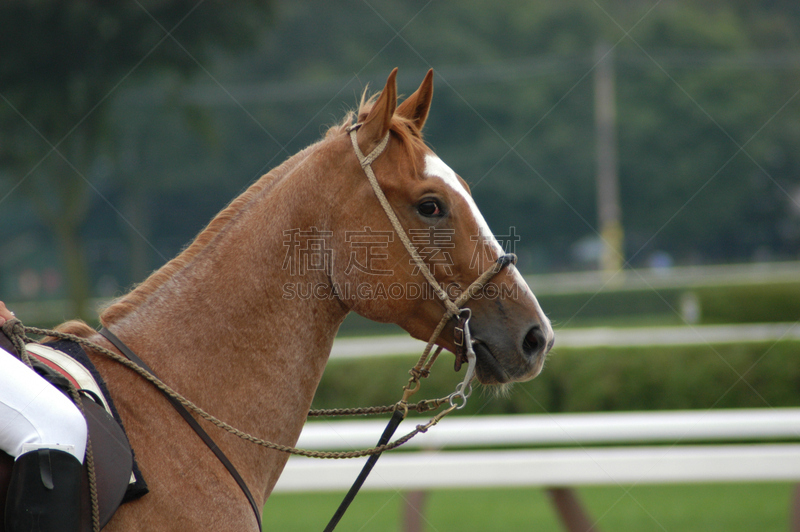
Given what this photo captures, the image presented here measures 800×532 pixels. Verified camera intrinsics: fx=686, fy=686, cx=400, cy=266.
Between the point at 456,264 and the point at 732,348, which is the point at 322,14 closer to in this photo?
the point at 732,348

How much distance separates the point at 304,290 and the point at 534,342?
790 mm

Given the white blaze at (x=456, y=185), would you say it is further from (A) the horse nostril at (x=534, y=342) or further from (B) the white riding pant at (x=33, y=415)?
(B) the white riding pant at (x=33, y=415)

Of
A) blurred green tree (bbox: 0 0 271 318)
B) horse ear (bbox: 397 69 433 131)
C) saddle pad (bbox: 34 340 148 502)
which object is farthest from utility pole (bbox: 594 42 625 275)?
saddle pad (bbox: 34 340 148 502)

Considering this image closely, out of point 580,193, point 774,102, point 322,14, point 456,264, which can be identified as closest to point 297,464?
point 456,264

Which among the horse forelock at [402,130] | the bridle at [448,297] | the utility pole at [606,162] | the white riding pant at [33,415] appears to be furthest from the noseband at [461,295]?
the utility pole at [606,162]

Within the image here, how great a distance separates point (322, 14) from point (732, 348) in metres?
28.4

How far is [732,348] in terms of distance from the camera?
7.43 metres

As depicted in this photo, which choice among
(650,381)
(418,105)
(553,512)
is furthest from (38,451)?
(650,381)

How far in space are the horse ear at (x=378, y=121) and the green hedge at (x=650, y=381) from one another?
5046 mm

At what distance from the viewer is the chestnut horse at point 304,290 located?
2238 millimetres

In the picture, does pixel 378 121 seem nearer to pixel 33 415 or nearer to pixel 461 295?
pixel 461 295

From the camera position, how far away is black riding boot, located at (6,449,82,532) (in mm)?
1775

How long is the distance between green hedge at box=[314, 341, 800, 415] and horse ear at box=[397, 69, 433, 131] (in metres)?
4.88

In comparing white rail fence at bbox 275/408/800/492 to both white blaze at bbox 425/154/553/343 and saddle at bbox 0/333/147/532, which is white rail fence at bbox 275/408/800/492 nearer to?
white blaze at bbox 425/154/553/343
